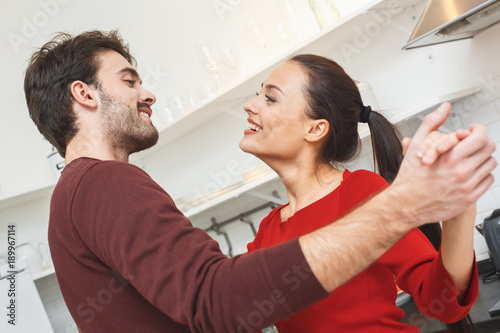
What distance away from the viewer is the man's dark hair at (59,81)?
135cm

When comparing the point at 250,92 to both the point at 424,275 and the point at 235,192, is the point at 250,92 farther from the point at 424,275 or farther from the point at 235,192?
the point at 424,275

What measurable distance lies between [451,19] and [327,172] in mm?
671

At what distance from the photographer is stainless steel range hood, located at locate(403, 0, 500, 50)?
168 centimetres

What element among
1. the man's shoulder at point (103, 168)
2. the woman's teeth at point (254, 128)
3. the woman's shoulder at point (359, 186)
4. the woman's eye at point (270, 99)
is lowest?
the woman's shoulder at point (359, 186)

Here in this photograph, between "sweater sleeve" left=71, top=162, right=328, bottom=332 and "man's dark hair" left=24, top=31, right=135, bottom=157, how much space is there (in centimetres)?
48

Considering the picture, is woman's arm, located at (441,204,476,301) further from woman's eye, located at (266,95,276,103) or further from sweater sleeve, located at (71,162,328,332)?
woman's eye, located at (266,95,276,103)

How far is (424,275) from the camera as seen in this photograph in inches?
43.7

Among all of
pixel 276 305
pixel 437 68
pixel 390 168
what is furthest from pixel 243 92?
pixel 276 305

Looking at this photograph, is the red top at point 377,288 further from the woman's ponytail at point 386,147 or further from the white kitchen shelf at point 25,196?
the white kitchen shelf at point 25,196

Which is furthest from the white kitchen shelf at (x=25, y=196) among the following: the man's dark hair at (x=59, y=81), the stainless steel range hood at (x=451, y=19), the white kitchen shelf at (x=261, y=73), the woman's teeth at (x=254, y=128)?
the stainless steel range hood at (x=451, y=19)

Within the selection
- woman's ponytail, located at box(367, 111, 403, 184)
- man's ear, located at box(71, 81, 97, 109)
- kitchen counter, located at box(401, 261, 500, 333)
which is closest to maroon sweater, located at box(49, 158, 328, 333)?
man's ear, located at box(71, 81, 97, 109)

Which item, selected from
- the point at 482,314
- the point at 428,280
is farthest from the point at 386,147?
the point at 482,314

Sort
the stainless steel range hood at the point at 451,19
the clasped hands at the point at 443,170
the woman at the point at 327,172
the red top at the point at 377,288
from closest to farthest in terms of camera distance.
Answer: the clasped hands at the point at 443,170 → the red top at the point at 377,288 → the woman at the point at 327,172 → the stainless steel range hood at the point at 451,19

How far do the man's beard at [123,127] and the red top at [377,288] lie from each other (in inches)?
18.8
